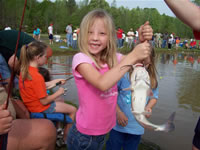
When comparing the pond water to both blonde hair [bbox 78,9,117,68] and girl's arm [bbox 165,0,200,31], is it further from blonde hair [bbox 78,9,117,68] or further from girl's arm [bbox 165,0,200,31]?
girl's arm [bbox 165,0,200,31]

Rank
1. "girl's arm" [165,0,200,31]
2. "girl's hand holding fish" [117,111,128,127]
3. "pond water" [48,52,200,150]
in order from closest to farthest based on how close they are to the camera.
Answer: "girl's arm" [165,0,200,31], "girl's hand holding fish" [117,111,128,127], "pond water" [48,52,200,150]

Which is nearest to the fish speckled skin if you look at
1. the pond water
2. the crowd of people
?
the crowd of people

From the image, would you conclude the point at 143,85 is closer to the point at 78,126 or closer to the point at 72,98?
the point at 78,126

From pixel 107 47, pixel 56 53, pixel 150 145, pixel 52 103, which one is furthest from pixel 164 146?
pixel 56 53

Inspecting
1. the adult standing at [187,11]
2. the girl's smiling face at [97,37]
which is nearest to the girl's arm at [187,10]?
the adult standing at [187,11]

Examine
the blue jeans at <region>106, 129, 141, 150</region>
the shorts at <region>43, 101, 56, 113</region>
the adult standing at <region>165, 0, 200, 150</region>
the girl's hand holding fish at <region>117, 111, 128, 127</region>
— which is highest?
the adult standing at <region>165, 0, 200, 150</region>

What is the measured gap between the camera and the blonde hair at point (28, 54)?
2684 millimetres

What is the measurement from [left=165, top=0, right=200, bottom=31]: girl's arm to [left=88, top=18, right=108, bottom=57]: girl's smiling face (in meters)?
0.61

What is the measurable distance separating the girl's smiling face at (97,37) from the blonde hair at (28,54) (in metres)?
1.29

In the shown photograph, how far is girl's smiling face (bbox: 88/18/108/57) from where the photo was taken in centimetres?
Result: 175

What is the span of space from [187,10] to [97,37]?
2.50 feet

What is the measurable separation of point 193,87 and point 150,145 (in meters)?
4.48

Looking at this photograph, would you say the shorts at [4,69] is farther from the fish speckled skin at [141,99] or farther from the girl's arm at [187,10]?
the girl's arm at [187,10]

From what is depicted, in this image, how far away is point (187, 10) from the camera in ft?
4.36
